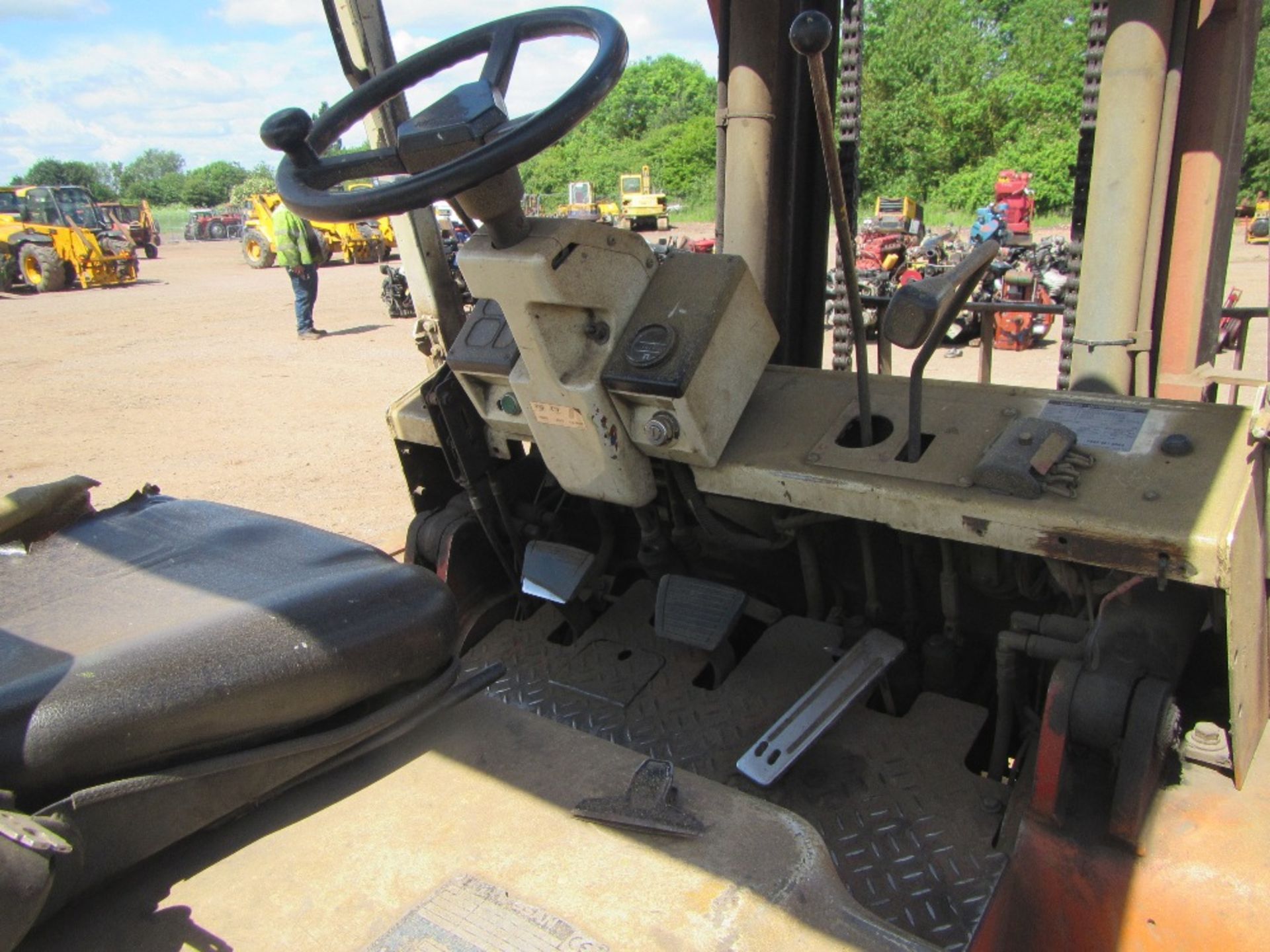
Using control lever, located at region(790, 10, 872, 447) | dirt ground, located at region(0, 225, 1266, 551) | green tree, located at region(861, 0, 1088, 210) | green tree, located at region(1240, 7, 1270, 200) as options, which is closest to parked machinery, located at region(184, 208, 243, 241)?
dirt ground, located at region(0, 225, 1266, 551)

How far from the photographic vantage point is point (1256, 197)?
22.2m

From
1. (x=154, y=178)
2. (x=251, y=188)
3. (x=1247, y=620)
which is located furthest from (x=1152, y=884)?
(x=154, y=178)

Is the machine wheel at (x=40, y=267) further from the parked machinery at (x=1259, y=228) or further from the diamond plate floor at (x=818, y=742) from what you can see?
the parked machinery at (x=1259, y=228)

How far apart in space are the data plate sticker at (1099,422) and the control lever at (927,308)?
0.28 metres

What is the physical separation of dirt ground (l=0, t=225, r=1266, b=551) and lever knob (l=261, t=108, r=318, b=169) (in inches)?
101

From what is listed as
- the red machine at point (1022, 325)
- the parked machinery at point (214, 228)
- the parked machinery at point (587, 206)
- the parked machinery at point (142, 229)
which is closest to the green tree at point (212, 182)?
the parked machinery at point (214, 228)

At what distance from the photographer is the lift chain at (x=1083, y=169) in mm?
2426

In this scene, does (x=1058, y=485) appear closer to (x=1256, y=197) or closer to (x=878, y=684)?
(x=878, y=684)

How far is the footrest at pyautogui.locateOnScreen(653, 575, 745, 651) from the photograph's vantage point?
7.36ft

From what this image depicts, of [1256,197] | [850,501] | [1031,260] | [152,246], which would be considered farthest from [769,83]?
[152,246]

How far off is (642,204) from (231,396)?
17929mm

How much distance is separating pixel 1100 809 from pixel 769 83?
2.00 meters

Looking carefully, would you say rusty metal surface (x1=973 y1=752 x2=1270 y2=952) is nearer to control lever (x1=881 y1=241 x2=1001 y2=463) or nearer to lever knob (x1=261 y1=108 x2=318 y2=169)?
control lever (x1=881 y1=241 x2=1001 y2=463)

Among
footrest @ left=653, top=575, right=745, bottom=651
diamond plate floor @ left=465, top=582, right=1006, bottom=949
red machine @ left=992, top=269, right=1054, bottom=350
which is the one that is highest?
footrest @ left=653, top=575, right=745, bottom=651
